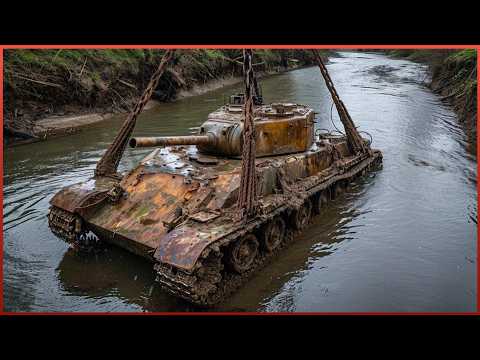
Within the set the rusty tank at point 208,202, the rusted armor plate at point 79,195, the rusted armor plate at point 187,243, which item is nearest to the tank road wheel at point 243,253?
the rusty tank at point 208,202

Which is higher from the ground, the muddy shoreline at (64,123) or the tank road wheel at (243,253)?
the muddy shoreline at (64,123)

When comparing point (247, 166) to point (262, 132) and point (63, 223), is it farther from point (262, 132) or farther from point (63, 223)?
point (63, 223)

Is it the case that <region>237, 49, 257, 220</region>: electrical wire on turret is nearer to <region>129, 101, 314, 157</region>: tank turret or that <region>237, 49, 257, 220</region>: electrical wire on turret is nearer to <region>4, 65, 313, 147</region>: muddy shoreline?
<region>129, 101, 314, 157</region>: tank turret

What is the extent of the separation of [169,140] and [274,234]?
9.62 feet

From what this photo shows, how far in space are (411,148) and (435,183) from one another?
4.10 metres

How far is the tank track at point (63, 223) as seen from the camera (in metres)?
8.76

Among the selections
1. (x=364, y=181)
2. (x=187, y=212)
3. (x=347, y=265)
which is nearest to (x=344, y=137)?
(x=364, y=181)

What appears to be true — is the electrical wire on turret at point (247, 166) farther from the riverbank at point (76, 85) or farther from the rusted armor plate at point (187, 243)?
the riverbank at point (76, 85)

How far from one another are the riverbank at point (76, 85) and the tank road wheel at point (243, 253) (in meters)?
7.80

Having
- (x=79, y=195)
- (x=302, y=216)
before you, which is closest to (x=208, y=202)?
(x=79, y=195)

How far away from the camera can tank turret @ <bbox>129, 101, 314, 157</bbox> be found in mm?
9695

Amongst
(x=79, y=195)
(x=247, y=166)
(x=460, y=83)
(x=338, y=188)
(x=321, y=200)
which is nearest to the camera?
(x=247, y=166)

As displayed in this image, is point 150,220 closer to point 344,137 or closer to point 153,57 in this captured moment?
point 344,137

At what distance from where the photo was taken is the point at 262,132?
10.0 metres
